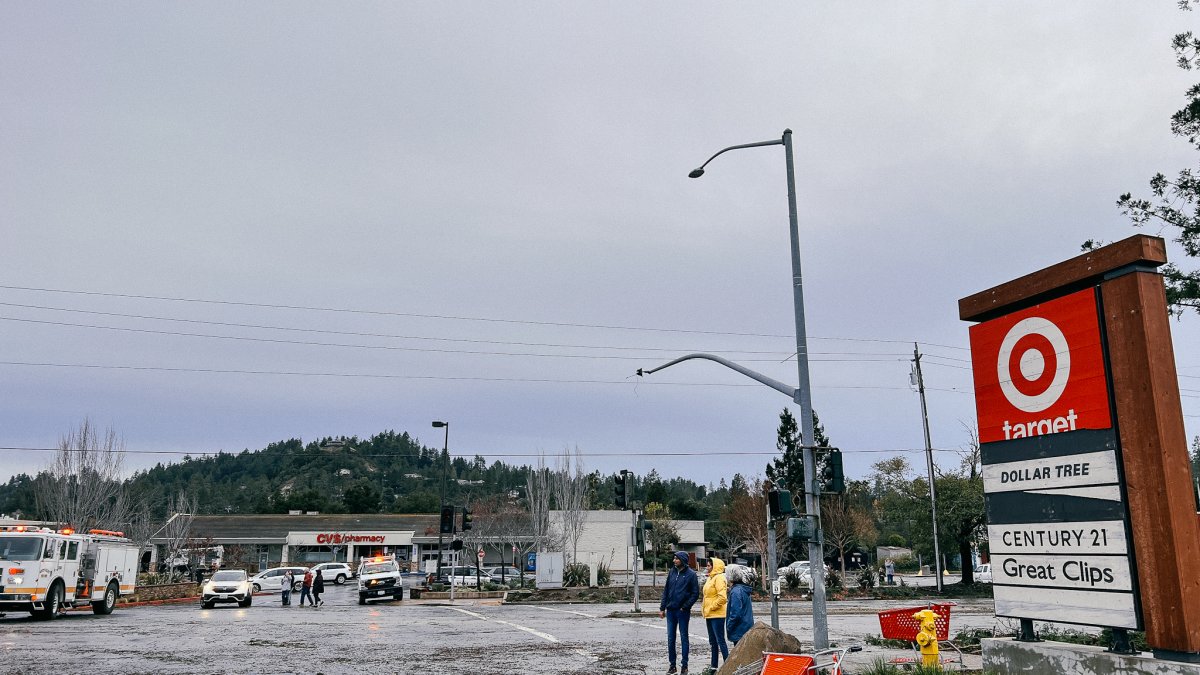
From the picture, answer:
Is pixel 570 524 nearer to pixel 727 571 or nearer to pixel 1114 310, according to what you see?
pixel 727 571

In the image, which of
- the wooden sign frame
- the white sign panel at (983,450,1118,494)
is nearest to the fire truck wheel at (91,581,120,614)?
the white sign panel at (983,450,1118,494)

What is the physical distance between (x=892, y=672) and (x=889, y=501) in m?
39.1

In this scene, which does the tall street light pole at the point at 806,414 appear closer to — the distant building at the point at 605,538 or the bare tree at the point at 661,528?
the distant building at the point at 605,538

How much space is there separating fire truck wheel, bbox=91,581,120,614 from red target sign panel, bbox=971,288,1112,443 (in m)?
29.2

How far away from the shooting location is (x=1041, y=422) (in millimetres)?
8641

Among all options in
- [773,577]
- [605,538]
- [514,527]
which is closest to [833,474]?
[773,577]

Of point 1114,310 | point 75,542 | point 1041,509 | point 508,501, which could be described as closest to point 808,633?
point 1041,509

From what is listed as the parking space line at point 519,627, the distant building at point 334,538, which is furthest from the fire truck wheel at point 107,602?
the distant building at point 334,538

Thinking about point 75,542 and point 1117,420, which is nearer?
point 1117,420

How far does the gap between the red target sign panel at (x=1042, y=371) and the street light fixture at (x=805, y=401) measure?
507 cm

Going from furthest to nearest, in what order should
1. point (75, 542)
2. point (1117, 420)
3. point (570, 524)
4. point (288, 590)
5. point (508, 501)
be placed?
point (508, 501)
point (570, 524)
point (288, 590)
point (75, 542)
point (1117, 420)

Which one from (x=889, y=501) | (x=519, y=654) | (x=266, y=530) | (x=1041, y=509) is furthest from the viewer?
(x=266, y=530)

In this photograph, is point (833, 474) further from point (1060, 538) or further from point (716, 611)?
point (1060, 538)

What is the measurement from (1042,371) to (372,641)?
50.8ft
